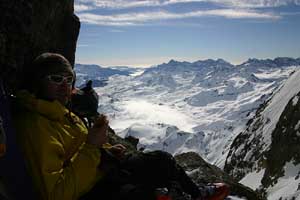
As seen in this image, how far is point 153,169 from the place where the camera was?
293 inches

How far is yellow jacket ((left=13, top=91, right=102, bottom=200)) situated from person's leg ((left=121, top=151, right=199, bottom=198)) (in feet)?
2.06

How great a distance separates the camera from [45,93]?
7102 millimetres

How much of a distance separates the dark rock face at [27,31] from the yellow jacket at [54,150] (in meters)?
2.01

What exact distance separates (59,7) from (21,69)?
105 inches

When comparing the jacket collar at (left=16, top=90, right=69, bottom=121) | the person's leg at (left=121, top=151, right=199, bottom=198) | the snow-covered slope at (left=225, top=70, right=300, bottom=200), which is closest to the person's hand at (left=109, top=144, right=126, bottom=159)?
the person's leg at (left=121, top=151, right=199, bottom=198)

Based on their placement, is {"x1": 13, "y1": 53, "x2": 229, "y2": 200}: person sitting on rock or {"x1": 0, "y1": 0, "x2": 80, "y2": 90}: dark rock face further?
{"x1": 0, "y1": 0, "x2": 80, "y2": 90}: dark rock face

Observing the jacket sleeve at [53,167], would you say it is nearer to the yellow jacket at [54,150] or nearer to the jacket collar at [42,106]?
the yellow jacket at [54,150]

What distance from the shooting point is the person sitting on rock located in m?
6.34

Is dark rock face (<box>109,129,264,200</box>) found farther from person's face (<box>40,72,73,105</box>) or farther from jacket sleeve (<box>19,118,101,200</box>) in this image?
jacket sleeve (<box>19,118,101,200</box>)

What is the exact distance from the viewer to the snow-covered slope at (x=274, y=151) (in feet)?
150

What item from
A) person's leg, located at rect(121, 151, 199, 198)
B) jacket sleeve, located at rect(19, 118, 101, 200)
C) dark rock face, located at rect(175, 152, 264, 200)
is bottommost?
dark rock face, located at rect(175, 152, 264, 200)

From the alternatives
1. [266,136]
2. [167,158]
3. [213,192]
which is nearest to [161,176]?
[167,158]

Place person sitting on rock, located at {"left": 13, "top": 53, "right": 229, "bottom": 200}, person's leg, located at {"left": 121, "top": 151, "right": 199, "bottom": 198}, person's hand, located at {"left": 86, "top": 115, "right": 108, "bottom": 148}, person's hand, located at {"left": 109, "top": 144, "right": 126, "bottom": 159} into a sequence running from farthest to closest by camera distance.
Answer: person's hand, located at {"left": 109, "top": 144, "right": 126, "bottom": 159}, person's leg, located at {"left": 121, "top": 151, "right": 199, "bottom": 198}, person's hand, located at {"left": 86, "top": 115, "right": 108, "bottom": 148}, person sitting on rock, located at {"left": 13, "top": 53, "right": 229, "bottom": 200}

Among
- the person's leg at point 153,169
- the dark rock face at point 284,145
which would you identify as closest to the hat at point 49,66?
the person's leg at point 153,169
